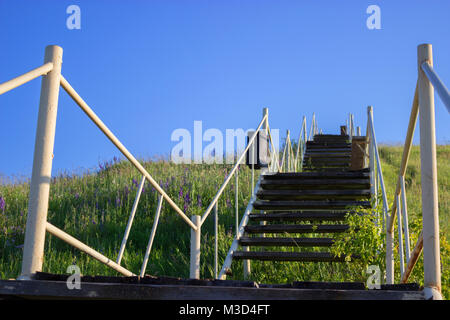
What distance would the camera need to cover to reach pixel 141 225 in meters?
8.35

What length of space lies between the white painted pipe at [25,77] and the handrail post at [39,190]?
0.12m

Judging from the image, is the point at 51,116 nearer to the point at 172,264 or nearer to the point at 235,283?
the point at 235,283

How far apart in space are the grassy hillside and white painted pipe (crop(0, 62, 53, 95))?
2.87 meters

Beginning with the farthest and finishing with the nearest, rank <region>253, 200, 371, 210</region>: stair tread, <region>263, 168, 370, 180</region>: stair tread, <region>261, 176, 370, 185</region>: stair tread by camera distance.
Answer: <region>263, 168, 370, 180</region>: stair tread < <region>261, 176, 370, 185</region>: stair tread < <region>253, 200, 371, 210</region>: stair tread

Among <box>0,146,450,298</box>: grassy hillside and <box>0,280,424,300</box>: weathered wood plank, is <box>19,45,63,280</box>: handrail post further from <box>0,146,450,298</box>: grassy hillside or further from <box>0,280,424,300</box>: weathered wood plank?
<box>0,146,450,298</box>: grassy hillside

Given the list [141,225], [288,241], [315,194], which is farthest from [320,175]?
[141,225]

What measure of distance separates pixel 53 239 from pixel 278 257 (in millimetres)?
4228

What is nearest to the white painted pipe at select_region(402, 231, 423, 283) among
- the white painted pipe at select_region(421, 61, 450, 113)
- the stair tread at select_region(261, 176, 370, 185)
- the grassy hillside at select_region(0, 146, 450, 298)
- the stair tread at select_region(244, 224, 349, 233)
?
the grassy hillside at select_region(0, 146, 450, 298)

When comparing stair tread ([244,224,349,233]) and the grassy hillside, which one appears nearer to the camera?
stair tread ([244,224,349,233])

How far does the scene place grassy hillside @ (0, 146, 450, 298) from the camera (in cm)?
630

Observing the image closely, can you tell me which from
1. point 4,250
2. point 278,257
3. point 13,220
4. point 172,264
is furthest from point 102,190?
point 278,257

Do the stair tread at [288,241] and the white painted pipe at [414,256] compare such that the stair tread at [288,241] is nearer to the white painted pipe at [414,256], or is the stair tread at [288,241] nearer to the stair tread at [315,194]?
the stair tread at [315,194]

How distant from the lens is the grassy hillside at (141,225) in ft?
20.7
